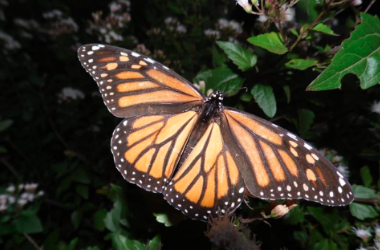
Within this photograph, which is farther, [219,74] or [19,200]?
[19,200]

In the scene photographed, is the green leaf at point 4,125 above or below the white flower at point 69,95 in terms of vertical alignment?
below

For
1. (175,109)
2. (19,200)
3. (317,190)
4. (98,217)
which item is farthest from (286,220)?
(19,200)

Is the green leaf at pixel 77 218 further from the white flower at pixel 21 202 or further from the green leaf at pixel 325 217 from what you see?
the green leaf at pixel 325 217

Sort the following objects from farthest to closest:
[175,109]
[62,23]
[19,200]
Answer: [62,23] → [19,200] → [175,109]

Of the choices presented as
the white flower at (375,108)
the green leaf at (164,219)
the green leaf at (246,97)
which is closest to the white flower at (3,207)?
the green leaf at (164,219)

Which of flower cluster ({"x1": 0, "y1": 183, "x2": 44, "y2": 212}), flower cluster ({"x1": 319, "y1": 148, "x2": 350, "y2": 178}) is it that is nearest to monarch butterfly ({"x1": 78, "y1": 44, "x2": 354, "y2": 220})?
flower cluster ({"x1": 319, "y1": 148, "x2": 350, "y2": 178})

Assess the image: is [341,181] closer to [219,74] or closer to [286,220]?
[286,220]
